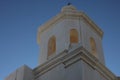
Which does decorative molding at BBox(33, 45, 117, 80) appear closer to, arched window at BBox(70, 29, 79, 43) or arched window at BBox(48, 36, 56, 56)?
arched window at BBox(48, 36, 56, 56)

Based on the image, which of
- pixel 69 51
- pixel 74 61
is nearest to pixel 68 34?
pixel 69 51

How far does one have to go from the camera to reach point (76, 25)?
17578mm

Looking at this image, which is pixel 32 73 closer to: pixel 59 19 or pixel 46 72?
pixel 46 72

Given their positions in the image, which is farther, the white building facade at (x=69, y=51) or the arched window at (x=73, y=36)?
the arched window at (x=73, y=36)

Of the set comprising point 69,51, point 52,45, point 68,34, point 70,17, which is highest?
point 70,17

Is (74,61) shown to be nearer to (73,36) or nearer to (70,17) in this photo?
(73,36)

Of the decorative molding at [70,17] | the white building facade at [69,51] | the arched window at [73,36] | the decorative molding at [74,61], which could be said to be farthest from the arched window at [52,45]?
the decorative molding at [74,61]

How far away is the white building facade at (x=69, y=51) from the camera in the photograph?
595 inches

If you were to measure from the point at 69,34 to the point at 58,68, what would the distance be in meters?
2.24

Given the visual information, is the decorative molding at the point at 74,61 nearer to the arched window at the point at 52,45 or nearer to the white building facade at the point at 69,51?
the white building facade at the point at 69,51

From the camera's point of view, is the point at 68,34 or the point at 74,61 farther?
the point at 68,34

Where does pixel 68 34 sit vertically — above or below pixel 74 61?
above

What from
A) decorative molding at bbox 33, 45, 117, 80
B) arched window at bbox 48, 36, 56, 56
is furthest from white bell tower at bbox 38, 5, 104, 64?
decorative molding at bbox 33, 45, 117, 80

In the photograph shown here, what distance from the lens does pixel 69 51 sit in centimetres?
1563
